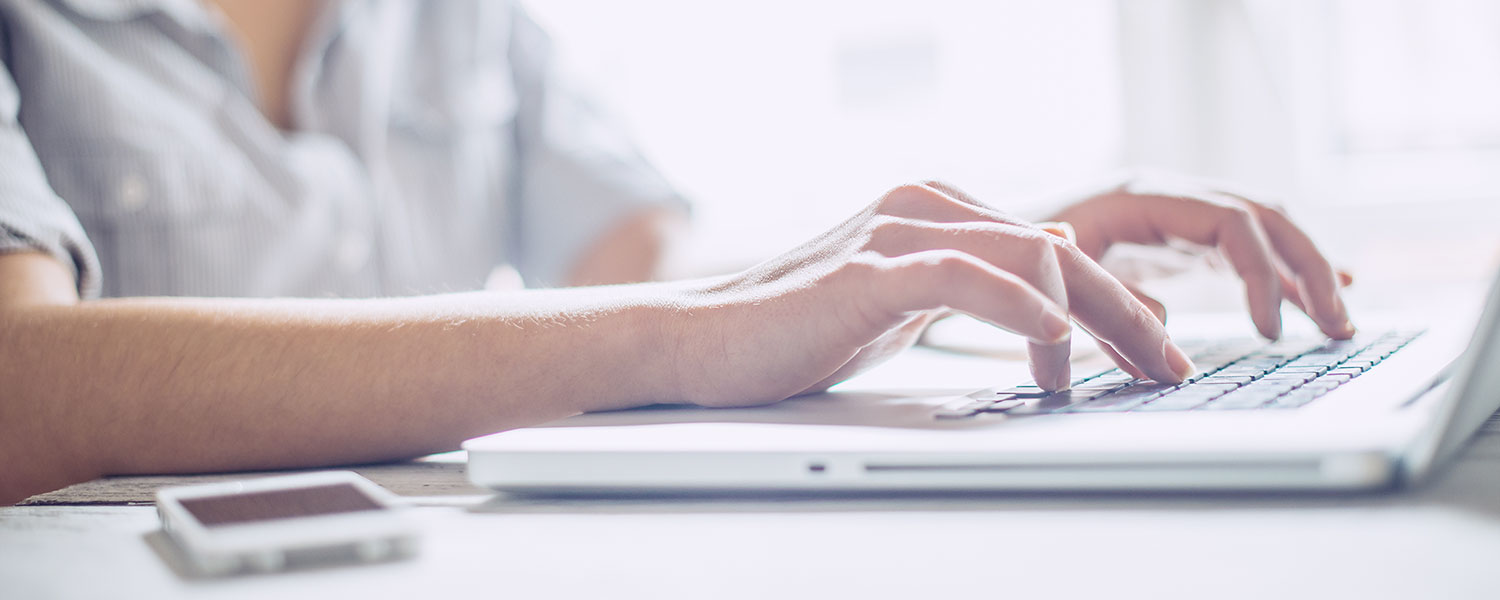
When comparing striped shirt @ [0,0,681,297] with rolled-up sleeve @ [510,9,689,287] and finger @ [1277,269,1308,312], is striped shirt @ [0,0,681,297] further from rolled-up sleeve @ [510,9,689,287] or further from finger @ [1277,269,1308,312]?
finger @ [1277,269,1308,312]

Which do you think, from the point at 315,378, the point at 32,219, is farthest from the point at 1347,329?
the point at 32,219

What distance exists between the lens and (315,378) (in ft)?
1.68

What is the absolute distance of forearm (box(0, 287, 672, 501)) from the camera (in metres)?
0.50

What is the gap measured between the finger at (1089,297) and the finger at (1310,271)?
0.24m

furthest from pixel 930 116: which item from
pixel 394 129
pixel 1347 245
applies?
pixel 394 129

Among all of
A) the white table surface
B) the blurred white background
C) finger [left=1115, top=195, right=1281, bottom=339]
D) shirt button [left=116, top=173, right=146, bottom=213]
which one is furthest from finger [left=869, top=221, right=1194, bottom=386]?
the blurred white background

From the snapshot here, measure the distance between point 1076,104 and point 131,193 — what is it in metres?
1.48

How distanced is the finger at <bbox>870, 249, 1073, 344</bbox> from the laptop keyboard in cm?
3

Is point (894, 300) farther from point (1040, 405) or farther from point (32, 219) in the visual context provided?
point (32, 219)

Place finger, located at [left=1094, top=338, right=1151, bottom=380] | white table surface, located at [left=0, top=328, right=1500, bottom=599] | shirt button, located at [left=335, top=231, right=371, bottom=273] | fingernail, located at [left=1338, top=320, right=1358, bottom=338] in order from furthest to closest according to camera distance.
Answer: shirt button, located at [left=335, top=231, right=371, bottom=273] < fingernail, located at [left=1338, top=320, right=1358, bottom=338] < finger, located at [left=1094, top=338, right=1151, bottom=380] < white table surface, located at [left=0, top=328, right=1500, bottom=599]

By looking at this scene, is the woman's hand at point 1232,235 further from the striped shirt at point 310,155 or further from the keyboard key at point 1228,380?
the striped shirt at point 310,155

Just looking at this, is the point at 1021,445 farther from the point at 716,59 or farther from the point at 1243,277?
the point at 716,59

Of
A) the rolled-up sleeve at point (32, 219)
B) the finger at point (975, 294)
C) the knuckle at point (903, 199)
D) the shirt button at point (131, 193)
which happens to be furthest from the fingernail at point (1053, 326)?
the shirt button at point (131, 193)

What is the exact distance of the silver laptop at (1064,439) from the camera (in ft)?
1.00
